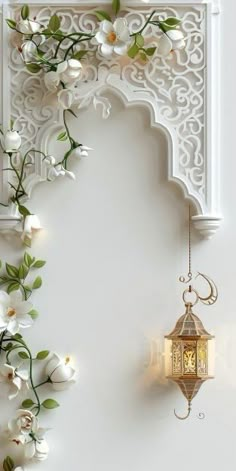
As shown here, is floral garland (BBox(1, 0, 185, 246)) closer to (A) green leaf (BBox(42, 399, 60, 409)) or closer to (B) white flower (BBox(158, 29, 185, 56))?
(B) white flower (BBox(158, 29, 185, 56))

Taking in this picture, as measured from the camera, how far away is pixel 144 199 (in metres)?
2.19

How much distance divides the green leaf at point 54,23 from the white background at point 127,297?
0.83 ft

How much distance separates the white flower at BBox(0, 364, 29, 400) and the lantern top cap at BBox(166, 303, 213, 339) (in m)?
0.42

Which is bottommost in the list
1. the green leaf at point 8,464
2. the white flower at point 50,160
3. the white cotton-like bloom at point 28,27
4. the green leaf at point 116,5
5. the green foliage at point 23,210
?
the green leaf at point 8,464

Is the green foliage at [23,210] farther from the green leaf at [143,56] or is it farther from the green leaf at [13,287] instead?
the green leaf at [143,56]

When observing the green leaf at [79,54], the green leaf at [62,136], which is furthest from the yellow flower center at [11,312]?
the green leaf at [79,54]

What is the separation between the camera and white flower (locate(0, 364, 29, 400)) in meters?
2.12

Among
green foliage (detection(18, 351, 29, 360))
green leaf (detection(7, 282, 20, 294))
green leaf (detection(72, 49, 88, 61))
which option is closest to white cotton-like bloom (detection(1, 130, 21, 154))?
green leaf (detection(72, 49, 88, 61))

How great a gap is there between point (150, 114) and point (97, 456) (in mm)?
971

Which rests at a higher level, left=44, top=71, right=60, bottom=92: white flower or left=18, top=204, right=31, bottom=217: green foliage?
left=44, top=71, right=60, bottom=92: white flower

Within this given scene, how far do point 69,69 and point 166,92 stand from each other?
0.92 ft

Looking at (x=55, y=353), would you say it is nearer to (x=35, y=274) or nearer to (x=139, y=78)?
(x=35, y=274)

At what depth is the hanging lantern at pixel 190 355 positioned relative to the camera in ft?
6.75

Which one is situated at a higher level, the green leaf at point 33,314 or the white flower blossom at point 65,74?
the white flower blossom at point 65,74
